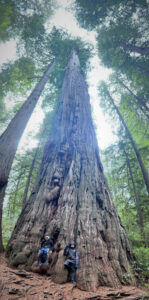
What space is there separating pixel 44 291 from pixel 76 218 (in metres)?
1.34

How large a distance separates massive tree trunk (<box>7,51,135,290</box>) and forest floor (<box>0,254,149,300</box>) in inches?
7.6

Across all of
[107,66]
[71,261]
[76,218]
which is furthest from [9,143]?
[107,66]

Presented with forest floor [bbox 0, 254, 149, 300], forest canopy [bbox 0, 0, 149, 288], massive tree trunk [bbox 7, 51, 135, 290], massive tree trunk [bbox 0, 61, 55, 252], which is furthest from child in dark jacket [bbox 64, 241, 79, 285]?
forest canopy [bbox 0, 0, 149, 288]

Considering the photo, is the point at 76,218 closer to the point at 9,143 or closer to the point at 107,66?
the point at 9,143

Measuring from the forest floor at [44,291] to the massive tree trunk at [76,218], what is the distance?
193mm

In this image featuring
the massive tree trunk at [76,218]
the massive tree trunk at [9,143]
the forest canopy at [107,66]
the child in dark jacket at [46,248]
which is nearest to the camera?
the massive tree trunk at [76,218]

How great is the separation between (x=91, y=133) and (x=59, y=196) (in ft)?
8.49

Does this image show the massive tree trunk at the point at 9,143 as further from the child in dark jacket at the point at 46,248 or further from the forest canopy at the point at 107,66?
the forest canopy at the point at 107,66

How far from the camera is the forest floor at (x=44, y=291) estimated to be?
147cm

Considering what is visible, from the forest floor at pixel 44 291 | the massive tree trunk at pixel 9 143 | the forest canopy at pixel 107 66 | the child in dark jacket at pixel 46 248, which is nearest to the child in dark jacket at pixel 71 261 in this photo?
the forest floor at pixel 44 291

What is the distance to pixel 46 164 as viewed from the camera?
4168 millimetres

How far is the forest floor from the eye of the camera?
4.83 feet

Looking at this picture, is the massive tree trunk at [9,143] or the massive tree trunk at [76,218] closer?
the massive tree trunk at [76,218]

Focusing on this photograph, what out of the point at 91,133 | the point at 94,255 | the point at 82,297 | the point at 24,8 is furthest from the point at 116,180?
the point at 24,8
